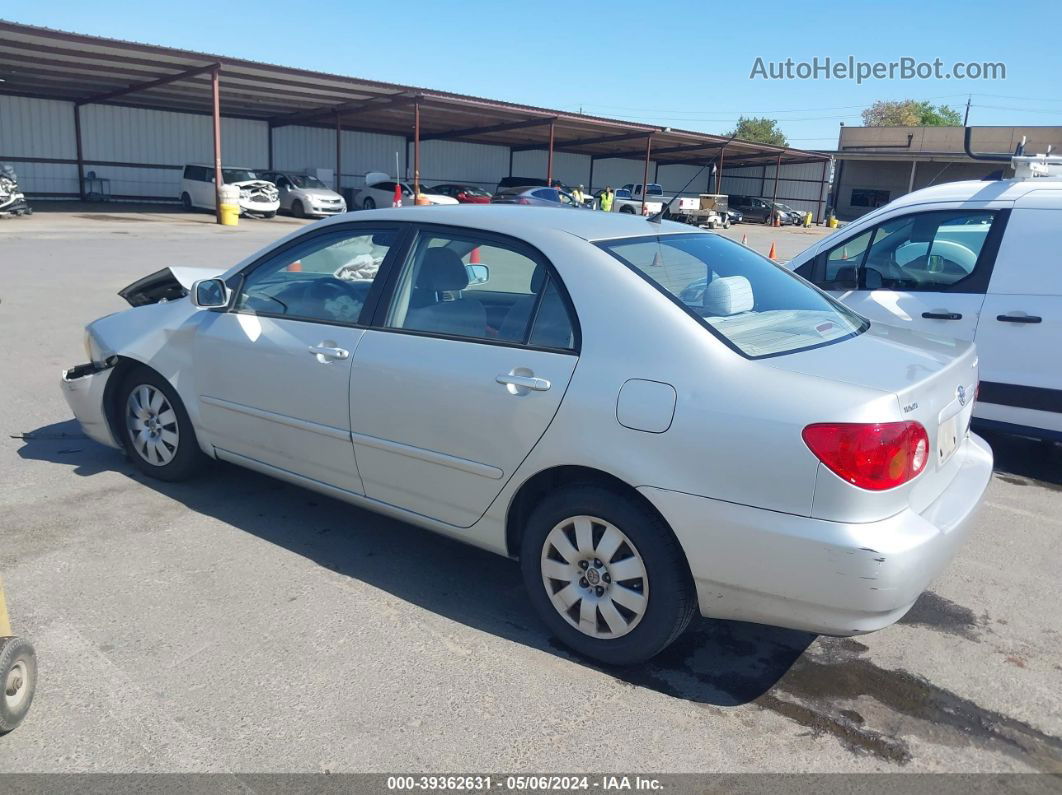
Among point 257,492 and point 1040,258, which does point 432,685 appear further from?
point 1040,258

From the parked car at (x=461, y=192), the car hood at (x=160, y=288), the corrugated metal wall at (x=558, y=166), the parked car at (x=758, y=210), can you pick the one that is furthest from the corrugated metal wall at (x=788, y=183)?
the car hood at (x=160, y=288)

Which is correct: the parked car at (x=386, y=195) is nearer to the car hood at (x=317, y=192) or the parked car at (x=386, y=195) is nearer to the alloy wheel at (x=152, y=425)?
the car hood at (x=317, y=192)

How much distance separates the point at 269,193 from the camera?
2981 centimetres

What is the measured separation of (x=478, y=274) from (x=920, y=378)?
6.32 ft

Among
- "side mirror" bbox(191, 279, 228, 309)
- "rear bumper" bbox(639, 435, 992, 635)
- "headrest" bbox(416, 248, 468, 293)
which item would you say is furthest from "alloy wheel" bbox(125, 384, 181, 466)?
"rear bumper" bbox(639, 435, 992, 635)

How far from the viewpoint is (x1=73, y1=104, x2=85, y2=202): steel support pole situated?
32.9 meters

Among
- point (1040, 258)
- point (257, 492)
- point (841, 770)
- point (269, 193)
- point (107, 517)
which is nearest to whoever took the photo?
point (841, 770)

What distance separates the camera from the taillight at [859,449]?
8.60ft

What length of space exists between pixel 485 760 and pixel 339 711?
54cm

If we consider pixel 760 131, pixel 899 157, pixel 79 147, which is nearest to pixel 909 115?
pixel 760 131

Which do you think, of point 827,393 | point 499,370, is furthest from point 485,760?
point 827,393

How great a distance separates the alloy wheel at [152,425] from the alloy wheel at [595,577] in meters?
2.43

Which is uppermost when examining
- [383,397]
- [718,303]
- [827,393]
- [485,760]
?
[718,303]

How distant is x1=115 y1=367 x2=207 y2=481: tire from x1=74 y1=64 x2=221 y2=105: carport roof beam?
76.3 ft
